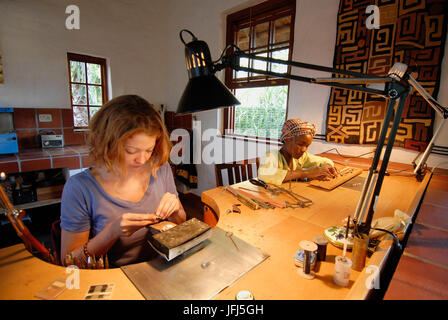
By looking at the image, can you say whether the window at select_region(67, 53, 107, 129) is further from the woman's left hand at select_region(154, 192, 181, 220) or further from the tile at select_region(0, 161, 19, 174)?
the woman's left hand at select_region(154, 192, 181, 220)

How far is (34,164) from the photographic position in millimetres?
2654

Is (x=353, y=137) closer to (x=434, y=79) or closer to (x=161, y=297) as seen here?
(x=434, y=79)

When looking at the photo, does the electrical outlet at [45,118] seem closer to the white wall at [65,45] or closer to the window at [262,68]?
the white wall at [65,45]

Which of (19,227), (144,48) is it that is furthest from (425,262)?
(144,48)

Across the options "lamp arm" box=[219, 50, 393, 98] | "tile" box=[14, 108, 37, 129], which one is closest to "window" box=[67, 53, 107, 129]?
"tile" box=[14, 108, 37, 129]

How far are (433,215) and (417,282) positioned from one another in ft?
2.08

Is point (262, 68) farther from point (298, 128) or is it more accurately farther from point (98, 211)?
point (98, 211)

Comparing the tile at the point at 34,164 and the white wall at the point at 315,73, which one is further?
the tile at the point at 34,164

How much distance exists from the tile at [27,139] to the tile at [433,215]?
13.7 ft

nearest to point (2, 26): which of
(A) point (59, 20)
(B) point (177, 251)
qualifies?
(A) point (59, 20)

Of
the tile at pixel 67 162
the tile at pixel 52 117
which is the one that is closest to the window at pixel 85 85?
the tile at pixel 52 117

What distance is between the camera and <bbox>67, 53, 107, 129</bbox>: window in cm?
Result: 347

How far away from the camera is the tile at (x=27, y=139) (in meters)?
3.03
